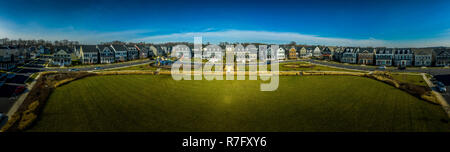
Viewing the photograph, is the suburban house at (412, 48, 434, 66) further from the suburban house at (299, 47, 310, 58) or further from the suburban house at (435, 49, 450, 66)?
the suburban house at (299, 47, 310, 58)

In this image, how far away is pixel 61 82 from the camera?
28641 millimetres

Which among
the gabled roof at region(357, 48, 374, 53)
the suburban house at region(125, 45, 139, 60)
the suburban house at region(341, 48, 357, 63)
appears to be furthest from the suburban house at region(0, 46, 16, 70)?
the gabled roof at region(357, 48, 374, 53)

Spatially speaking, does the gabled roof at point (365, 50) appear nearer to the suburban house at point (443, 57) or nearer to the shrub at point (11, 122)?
the suburban house at point (443, 57)

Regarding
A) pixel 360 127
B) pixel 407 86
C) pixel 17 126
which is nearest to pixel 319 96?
pixel 360 127

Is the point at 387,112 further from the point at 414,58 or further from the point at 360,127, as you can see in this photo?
the point at 414,58

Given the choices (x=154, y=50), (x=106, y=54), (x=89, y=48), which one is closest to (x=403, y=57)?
(x=154, y=50)

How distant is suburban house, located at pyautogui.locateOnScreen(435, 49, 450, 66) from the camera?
47438mm

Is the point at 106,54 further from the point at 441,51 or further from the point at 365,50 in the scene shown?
the point at 441,51

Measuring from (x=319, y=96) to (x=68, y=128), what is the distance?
25.9 metres

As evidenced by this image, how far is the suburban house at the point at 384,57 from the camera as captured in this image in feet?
174

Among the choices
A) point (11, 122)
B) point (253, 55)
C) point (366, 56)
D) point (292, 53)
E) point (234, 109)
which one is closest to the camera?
point (11, 122)

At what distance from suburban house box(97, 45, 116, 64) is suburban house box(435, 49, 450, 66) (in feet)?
295

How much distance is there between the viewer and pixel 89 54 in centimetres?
5522

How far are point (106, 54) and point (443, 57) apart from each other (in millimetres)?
92063
